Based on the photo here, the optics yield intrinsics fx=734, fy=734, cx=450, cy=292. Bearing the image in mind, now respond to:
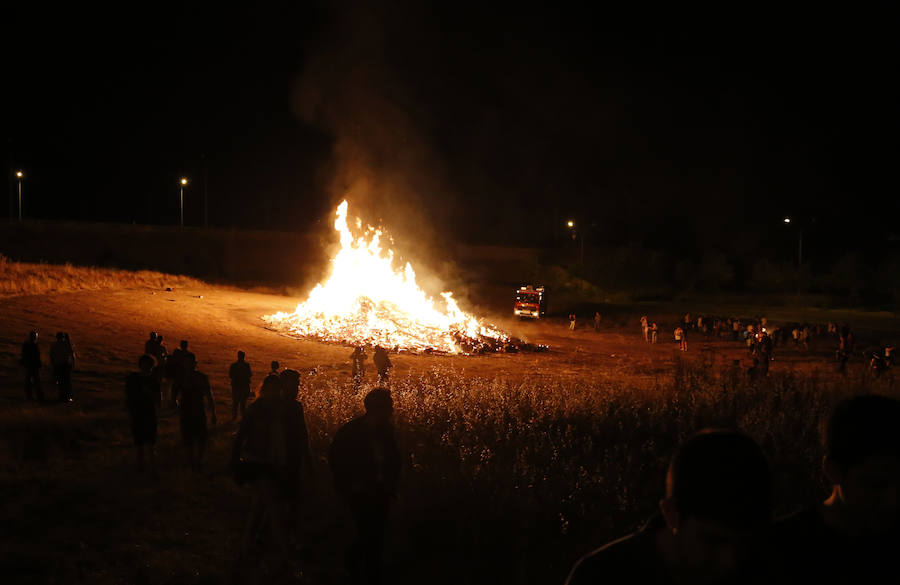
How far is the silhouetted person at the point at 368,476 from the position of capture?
498cm

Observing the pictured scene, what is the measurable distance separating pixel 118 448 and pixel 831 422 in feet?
32.6

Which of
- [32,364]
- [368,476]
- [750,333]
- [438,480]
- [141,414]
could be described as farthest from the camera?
[750,333]

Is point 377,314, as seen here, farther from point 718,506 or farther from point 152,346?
point 718,506

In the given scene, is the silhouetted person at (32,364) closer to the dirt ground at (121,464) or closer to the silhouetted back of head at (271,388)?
the dirt ground at (121,464)

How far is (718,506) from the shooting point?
68.5 inches

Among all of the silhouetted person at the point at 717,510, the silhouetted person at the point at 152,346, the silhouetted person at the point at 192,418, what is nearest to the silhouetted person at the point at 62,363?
the silhouetted person at the point at 152,346

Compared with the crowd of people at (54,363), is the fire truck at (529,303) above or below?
above

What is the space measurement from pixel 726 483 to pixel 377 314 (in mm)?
28676

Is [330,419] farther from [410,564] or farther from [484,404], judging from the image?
[410,564]

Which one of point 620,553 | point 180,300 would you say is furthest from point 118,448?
point 180,300

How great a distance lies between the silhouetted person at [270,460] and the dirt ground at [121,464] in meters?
0.40

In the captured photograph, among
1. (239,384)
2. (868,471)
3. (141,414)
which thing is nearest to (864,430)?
(868,471)

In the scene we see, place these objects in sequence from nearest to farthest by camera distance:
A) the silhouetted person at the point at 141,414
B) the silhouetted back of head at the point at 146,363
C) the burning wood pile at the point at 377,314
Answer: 1. the silhouetted person at the point at 141,414
2. the silhouetted back of head at the point at 146,363
3. the burning wood pile at the point at 377,314

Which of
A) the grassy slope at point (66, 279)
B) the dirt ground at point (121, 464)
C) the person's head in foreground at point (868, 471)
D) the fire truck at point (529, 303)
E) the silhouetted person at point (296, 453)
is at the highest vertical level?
the grassy slope at point (66, 279)
